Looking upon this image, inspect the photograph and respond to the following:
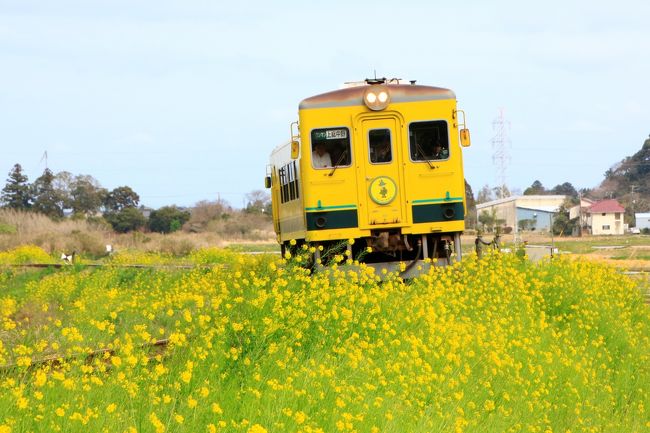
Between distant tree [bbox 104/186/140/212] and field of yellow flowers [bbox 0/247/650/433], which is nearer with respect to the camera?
field of yellow flowers [bbox 0/247/650/433]

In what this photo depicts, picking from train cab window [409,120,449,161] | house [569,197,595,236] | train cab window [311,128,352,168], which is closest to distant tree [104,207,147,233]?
house [569,197,595,236]

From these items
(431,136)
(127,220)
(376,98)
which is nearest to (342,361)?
(376,98)

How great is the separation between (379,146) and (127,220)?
194 feet

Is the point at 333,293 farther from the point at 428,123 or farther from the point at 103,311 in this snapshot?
the point at 428,123

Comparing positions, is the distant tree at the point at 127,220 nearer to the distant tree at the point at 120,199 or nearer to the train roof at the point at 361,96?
the distant tree at the point at 120,199

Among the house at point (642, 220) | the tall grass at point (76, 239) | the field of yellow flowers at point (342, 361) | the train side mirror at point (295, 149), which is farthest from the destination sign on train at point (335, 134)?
the house at point (642, 220)

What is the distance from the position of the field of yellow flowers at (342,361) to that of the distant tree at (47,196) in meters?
68.4

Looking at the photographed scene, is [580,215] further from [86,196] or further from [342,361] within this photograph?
[342,361]

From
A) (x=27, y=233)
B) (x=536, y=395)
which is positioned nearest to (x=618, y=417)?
(x=536, y=395)

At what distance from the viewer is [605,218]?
8656 cm

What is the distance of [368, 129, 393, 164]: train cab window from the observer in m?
15.4

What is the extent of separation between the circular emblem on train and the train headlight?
1.03 m

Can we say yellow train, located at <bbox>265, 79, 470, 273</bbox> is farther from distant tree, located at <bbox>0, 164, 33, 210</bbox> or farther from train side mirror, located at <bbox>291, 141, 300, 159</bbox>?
distant tree, located at <bbox>0, 164, 33, 210</bbox>

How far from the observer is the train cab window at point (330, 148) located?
50.5 ft
